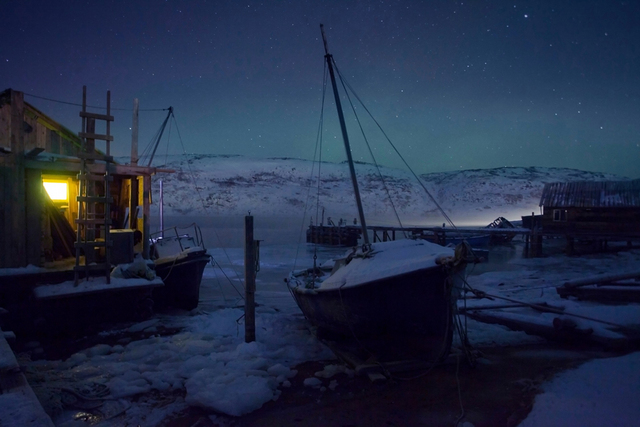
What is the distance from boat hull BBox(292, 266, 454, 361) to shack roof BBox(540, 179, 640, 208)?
27.9 m

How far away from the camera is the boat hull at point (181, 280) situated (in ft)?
41.1

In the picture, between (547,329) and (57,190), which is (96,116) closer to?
(57,190)

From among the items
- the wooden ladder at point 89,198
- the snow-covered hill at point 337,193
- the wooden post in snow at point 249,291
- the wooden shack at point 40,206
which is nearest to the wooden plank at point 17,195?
the wooden shack at point 40,206

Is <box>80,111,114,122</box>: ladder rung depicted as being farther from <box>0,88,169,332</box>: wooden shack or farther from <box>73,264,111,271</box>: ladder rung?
<box>73,264,111,271</box>: ladder rung

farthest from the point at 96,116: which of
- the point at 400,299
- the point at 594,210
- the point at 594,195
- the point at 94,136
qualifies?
the point at 594,195

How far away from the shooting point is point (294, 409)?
246 inches

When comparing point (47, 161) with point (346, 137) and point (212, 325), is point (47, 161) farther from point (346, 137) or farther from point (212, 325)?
point (346, 137)

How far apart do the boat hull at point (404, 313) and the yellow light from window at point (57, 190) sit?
11.4m

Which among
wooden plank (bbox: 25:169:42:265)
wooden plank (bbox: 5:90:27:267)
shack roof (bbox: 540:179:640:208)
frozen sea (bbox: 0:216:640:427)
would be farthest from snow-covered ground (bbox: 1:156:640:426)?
shack roof (bbox: 540:179:640:208)

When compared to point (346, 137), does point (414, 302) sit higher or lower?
lower

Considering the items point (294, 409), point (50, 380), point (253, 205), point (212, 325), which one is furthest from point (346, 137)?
point (253, 205)

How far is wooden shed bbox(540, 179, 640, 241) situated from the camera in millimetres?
28438

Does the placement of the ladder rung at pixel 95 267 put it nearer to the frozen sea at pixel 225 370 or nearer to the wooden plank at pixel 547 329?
the frozen sea at pixel 225 370

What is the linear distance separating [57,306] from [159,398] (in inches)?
196
